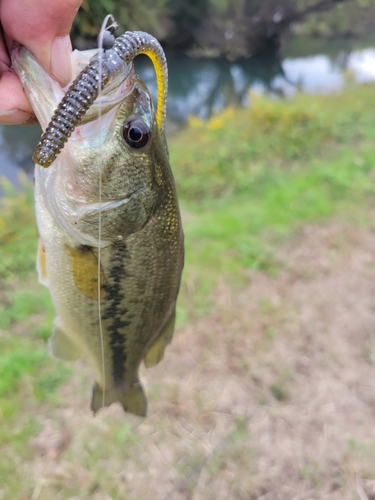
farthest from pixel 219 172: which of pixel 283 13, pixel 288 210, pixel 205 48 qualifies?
pixel 283 13

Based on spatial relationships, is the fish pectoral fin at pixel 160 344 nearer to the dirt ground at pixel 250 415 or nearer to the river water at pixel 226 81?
the dirt ground at pixel 250 415

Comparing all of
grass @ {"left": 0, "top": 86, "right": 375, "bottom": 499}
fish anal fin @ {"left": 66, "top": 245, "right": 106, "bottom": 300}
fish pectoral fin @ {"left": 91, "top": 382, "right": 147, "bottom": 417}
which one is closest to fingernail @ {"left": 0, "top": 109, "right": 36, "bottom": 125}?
fish anal fin @ {"left": 66, "top": 245, "right": 106, "bottom": 300}

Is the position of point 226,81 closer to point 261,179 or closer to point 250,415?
point 261,179

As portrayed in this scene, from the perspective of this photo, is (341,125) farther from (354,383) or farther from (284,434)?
(284,434)

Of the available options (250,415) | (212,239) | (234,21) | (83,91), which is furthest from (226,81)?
(83,91)

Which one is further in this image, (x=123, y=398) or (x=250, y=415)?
(x=250, y=415)

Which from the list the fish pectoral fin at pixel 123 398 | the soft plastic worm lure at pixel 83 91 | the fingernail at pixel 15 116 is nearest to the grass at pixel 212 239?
the fish pectoral fin at pixel 123 398
